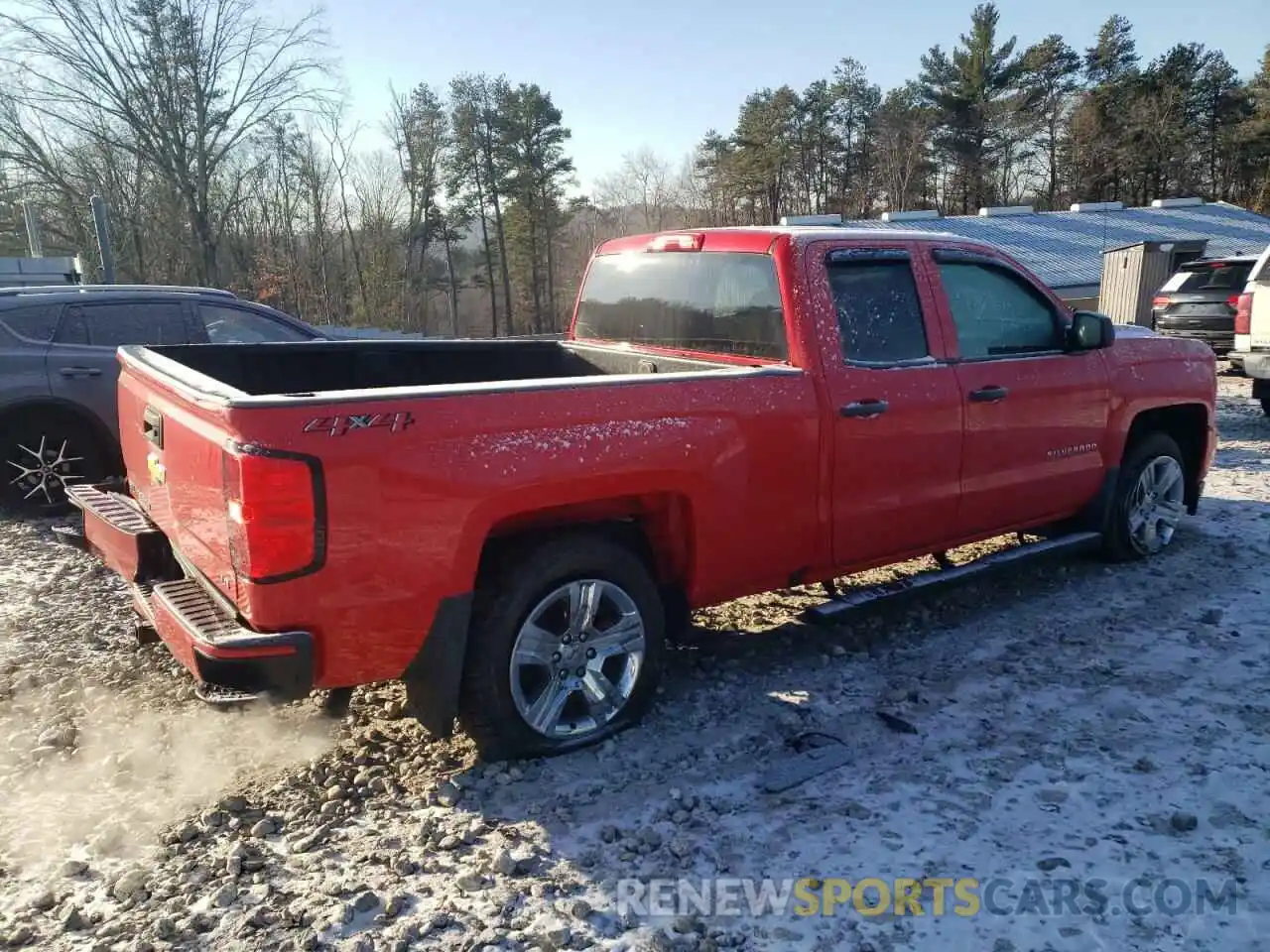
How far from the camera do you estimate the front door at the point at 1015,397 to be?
4.41m

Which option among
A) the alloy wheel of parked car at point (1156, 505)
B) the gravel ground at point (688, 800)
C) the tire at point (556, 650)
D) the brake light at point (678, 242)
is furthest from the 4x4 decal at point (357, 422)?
the alloy wheel of parked car at point (1156, 505)

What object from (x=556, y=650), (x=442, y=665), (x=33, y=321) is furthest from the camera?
(x=33, y=321)

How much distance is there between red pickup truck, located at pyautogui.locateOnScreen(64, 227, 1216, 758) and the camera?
8.88ft

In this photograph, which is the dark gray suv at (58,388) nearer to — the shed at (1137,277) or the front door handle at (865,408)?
the front door handle at (865,408)

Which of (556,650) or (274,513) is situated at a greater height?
(274,513)

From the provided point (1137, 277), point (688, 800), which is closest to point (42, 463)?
point (688, 800)

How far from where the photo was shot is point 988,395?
4391 millimetres

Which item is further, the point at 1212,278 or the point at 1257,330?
the point at 1212,278

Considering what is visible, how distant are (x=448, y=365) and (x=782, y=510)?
2146 mm

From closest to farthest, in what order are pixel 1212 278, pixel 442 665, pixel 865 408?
pixel 442 665, pixel 865 408, pixel 1212 278

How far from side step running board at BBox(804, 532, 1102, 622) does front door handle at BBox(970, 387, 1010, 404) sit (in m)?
0.84

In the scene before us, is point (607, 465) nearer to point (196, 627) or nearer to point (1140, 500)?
point (196, 627)

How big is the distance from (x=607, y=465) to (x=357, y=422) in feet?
2.91

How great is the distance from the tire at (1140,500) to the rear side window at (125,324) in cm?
709
